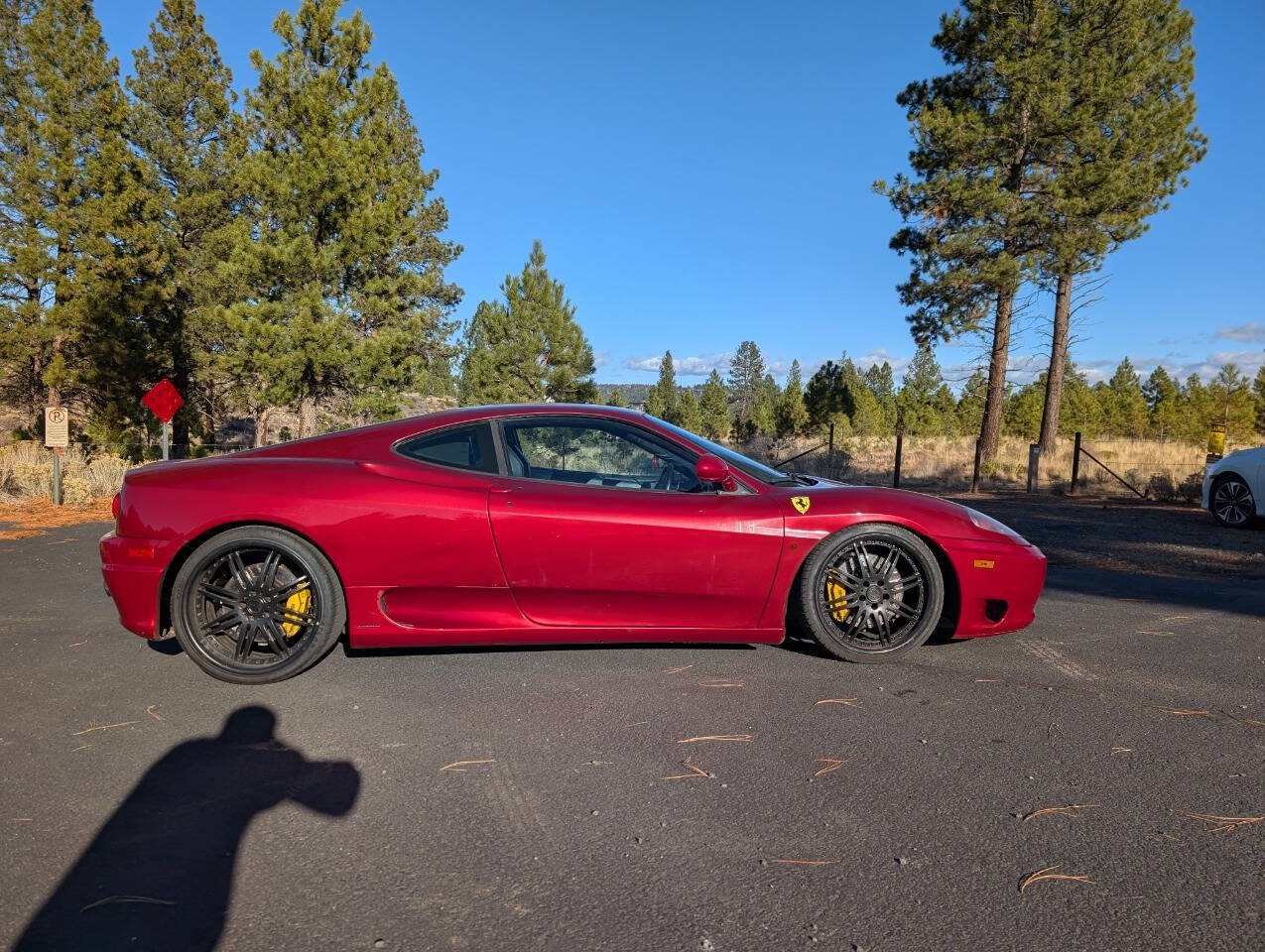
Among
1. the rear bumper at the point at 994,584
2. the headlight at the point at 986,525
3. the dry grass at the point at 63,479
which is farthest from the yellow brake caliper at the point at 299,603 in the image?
the dry grass at the point at 63,479

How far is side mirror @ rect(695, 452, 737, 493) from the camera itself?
356 centimetres

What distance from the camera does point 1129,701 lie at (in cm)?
312

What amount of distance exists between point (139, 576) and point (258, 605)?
539 millimetres

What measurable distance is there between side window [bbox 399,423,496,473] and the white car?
32.1 feet

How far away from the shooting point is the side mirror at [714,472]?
3.56m

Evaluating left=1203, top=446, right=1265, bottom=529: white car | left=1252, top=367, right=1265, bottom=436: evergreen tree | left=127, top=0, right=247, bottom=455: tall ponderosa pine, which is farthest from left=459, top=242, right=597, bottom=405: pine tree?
left=1252, top=367, right=1265, bottom=436: evergreen tree

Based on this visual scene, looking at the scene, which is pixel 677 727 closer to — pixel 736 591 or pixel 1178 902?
pixel 736 591

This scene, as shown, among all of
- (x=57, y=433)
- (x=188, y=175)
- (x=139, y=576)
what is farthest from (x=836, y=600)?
(x=188, y=175)

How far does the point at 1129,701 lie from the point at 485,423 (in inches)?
123

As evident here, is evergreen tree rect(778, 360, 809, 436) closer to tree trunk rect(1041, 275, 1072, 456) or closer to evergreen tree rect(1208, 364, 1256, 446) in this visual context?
evergreen tree rect(1208, 364, 1256, 446)

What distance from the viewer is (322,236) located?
19281 millimetres

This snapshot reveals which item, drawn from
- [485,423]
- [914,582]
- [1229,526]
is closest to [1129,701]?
[914,582]

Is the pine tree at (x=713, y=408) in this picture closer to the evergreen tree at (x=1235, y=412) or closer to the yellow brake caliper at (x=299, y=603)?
the evergreen tree at (x=1235, y=412)

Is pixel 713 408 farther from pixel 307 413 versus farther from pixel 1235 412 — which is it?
pixel 307 413
